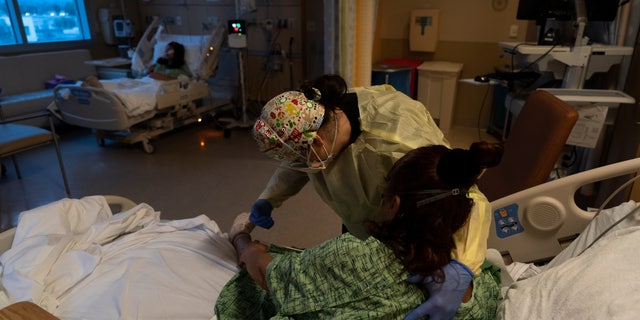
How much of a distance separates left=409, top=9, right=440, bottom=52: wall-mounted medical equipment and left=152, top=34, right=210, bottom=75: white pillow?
2127 millimetres

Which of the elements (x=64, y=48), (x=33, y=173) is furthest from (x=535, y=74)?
(x=64, y=48)

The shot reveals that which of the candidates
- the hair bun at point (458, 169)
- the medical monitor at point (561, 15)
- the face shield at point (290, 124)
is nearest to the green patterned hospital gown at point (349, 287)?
the hair bun at point (458, 169)

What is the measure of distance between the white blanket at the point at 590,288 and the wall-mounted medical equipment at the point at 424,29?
3.32 metres

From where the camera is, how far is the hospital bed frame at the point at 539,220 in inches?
53.3

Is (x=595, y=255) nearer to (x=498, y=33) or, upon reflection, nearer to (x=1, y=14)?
(x=498, y=33)

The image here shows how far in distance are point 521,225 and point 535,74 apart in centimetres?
189

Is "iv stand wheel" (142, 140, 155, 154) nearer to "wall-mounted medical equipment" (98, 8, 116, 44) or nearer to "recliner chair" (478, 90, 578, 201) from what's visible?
"wall-mounted medical equipment" (98, 8, 116, 44)

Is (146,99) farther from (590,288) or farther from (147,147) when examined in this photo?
(590,288)

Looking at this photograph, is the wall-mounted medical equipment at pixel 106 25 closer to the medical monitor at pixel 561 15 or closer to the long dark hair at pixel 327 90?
the medical monitor at pixel 561 15

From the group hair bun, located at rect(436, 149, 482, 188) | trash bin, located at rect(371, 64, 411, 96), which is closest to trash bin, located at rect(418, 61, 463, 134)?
trash bin, located at rect(371, 64, 411, 96)

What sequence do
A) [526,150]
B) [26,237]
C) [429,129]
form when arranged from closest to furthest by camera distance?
[429,129]
[26,237]
[526,150]

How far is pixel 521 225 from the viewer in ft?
4.66

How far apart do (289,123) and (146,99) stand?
9.93ft

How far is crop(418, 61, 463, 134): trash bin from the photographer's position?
3.85m
